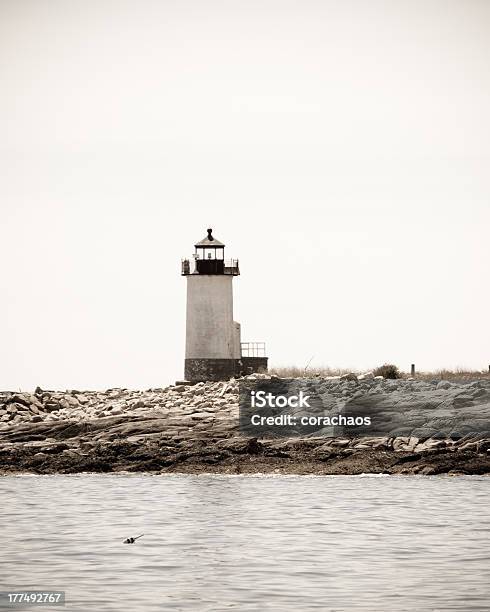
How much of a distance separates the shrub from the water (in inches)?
537

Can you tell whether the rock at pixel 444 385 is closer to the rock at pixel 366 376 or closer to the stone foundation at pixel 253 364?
the rock at pixel 366 376

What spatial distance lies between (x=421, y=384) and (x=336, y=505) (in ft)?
42.6

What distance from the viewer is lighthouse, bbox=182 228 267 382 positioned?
50156 mm

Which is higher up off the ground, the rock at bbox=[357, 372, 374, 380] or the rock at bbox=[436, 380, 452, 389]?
the rock at bbox=[357, 372, 374, 380]

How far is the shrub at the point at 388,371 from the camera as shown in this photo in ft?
149

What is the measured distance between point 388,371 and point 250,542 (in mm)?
23862

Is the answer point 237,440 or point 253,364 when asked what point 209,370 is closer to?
point 253,364

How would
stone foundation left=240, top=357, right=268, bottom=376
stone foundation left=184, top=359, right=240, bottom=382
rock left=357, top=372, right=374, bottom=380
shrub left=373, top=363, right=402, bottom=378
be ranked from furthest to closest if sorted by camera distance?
stone foundation left=240, top=357, right=268, bottom=376 < stone foundation left=184, top=359, right=240, bottom=382 < shrub left=373, top=363, right=402, bottom=378 < rock left=357, top=372, right=374, bottom=380

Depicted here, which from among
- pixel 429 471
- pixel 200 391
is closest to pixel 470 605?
pixel 429 471

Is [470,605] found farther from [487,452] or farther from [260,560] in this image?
[487,452]

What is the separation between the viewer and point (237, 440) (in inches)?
1390

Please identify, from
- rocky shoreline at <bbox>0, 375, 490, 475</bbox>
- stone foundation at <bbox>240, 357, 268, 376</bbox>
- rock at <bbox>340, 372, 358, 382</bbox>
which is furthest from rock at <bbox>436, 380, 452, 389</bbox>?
stone foundation at <bbox>240, 357, 268, 376</bbox>

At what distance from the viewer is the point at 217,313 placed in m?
50.3

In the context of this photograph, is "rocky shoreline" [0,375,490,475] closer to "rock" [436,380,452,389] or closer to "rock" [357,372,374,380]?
"rock" [436,380,452,389]
